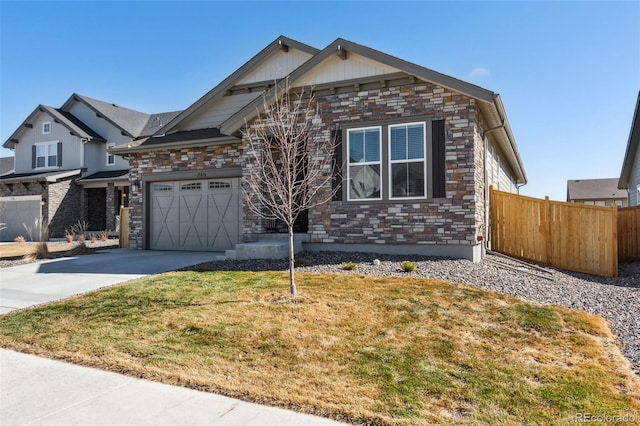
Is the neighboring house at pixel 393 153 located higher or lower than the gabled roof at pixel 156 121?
lower

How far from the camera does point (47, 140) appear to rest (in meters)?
26.2

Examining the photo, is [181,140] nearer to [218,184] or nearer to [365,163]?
[218,184]

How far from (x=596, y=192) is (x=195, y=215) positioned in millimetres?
44174

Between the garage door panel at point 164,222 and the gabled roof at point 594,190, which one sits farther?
the gabled roof at point 594,190

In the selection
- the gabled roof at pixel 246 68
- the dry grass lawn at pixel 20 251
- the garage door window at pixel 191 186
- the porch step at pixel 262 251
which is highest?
the gabled roof at pixel 246 68

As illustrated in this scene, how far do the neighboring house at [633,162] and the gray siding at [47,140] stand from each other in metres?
29.2

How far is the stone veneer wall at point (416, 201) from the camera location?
9.27 metres

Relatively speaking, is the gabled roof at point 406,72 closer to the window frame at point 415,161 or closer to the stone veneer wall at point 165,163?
the window frame at point 415,161

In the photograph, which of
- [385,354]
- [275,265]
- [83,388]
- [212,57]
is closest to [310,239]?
[275,265]

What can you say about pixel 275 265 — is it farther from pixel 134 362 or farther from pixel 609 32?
pixel 609 32

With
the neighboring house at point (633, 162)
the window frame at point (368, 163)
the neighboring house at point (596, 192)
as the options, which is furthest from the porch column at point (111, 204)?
the neighboring house at point (596, 192)

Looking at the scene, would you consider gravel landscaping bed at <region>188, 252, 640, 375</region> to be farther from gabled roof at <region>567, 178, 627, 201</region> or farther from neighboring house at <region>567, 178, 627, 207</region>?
gabled roof at <region>567, 178, 627, 201</region>

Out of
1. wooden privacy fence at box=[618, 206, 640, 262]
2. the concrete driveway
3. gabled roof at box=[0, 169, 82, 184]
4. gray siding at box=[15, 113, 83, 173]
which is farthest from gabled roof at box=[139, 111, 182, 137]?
wooden privacy fence at box=[618, 206, 640, 262]

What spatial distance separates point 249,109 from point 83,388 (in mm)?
8636
